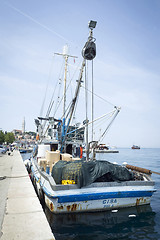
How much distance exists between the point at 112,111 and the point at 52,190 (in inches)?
312

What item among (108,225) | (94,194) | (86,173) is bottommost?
(108,225)

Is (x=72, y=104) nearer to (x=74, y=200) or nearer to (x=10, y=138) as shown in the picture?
(x=74, y=200)

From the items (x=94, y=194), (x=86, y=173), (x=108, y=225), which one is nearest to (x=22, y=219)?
→ (x=94, y=194)

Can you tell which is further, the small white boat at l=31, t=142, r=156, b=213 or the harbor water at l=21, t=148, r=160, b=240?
the small white boat at l=31, t=142, r=156, b=213

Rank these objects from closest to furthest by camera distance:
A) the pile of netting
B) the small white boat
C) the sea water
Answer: the sea water < the small white boat < the pile of netting

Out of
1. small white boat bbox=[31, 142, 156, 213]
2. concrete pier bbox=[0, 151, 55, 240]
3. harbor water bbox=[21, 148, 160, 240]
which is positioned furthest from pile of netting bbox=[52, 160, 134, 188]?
concrete pier bbox=[0, 151, 55, 240]

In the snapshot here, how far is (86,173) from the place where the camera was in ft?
25.8

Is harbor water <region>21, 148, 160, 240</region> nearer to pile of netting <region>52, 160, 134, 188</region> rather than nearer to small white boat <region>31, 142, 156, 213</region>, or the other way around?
small white boat <region>31, 142, 156, 213</region>

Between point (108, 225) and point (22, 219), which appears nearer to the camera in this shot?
point (22, 219)

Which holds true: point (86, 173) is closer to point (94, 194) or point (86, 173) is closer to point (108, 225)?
point (94, 194)

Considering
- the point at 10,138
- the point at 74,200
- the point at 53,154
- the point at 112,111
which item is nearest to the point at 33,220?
the point at 74,200

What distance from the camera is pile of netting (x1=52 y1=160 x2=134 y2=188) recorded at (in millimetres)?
7672

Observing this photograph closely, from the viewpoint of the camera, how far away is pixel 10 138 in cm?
8869

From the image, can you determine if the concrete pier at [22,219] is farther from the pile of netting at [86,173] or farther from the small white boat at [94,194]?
the pile of netting at [86,173]
